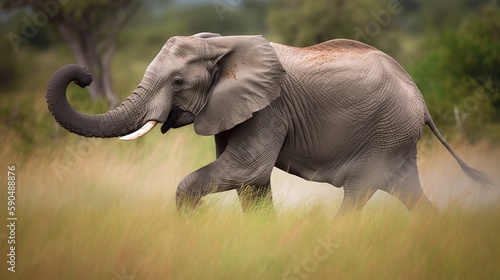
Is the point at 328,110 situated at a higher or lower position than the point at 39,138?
higher

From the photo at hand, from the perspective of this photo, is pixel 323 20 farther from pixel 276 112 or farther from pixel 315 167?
pixel 276 112

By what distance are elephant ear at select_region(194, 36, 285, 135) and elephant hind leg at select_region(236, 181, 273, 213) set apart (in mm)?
609

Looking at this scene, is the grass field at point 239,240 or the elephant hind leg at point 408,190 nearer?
the grass field at point 239,240

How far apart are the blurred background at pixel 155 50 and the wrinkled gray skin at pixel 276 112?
258 cm

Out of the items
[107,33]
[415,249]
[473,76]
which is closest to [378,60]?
[415,249]

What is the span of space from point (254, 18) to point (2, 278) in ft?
131

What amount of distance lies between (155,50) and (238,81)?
30.2 meters

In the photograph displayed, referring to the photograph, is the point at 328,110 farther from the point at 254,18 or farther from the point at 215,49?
→ the point at 254,18

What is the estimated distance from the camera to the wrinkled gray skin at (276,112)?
22.3 ft

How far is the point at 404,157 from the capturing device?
7.77m

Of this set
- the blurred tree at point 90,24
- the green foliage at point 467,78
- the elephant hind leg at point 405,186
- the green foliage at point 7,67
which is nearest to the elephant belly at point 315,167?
the elephant hind leg at point 405,186

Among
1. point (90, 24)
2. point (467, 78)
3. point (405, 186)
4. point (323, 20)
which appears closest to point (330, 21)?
point (323, 20)

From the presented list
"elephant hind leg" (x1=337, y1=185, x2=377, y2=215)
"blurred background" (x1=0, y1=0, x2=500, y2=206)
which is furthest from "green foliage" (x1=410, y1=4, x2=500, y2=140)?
"elephant hind leg" (x1=337, y1=185, x2=377, y2=215)

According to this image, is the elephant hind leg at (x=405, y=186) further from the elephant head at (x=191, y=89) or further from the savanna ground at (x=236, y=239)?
the elephant head at (x=191, y=89)
